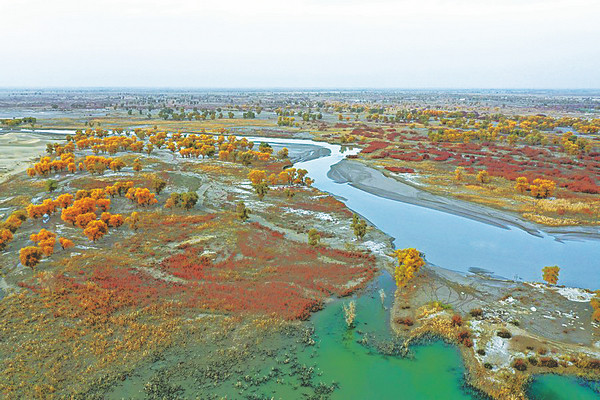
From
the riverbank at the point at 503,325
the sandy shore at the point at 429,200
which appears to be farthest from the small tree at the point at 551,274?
the sandy shore at the point at 429,200

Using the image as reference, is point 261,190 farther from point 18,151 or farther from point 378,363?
point 18,151

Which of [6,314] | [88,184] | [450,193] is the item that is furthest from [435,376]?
[88,184]

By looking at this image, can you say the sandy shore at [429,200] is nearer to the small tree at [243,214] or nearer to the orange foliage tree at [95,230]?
the small tree at [243,214]

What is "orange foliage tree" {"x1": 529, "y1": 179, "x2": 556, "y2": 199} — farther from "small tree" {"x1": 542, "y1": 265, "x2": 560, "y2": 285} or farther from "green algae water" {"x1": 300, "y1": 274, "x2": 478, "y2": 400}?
"green algae water" {"x1": 300, "y1": 274, "x2": 478, "y2": 400}

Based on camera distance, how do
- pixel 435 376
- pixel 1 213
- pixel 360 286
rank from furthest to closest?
pixel 1 213 < pixel 360 286 < pixel 435 376

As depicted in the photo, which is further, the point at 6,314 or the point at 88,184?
the point at 88,184

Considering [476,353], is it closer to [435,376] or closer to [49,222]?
[435,376]
